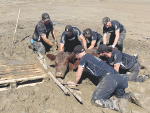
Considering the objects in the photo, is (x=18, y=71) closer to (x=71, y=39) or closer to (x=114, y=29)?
(x=71, y=39)

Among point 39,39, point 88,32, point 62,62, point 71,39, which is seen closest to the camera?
point 62,62

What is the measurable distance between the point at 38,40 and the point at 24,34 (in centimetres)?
272

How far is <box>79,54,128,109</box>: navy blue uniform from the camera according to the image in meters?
4.40

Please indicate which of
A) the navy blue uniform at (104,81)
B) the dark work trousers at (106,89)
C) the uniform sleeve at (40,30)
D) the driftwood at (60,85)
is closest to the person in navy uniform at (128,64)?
the navy blue uniform at (104,81)

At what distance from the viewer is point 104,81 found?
4473mm

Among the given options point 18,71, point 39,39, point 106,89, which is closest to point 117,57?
point 106,89

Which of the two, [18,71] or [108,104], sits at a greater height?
[18,71]

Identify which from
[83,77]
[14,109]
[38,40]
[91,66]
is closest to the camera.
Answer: [14,109]

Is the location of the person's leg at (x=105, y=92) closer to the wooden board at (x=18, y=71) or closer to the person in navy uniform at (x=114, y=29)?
the wooden board at (x=18, y=71)

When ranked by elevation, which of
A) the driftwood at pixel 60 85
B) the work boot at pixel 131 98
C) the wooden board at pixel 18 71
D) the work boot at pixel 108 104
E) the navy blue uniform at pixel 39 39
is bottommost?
the work boot at pixel 108 104

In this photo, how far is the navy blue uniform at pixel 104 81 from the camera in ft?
14.4

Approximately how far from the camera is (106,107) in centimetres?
430

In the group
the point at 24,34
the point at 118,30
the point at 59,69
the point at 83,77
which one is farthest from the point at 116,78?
the point at 24,34

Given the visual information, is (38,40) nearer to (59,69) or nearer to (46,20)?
(46,20)
